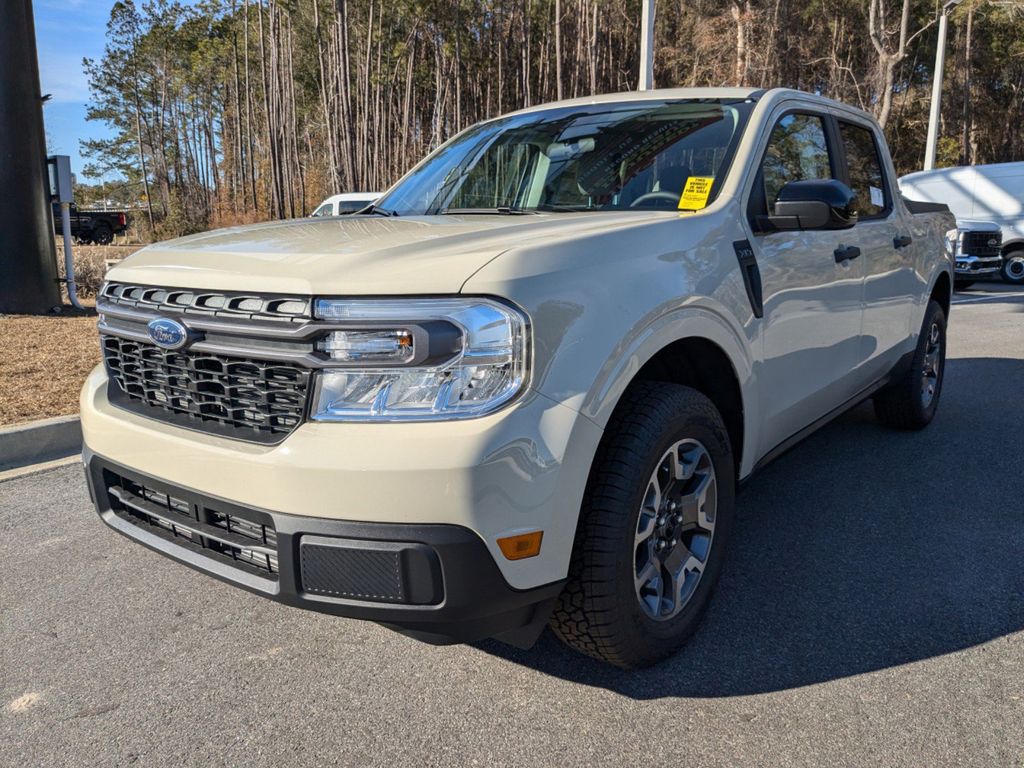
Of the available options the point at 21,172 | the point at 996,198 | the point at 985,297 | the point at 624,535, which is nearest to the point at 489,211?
the point at 624,535

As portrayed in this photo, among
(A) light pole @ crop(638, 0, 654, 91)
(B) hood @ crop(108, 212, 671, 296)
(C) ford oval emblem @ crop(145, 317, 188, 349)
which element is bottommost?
(C) ford oval emblem @ crop(145, 317, 188, 349)

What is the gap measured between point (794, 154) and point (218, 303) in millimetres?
2496

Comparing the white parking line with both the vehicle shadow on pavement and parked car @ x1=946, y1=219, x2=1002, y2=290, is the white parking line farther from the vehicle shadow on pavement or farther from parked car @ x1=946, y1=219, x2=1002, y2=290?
the vehicle shadow on pavement

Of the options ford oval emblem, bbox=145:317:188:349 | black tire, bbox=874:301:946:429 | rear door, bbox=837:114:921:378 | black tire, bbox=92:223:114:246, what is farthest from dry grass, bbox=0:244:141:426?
black tire, bbox=92:223:114:246

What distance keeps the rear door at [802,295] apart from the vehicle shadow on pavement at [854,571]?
0.44 metres

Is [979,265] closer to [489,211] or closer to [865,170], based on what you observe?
[865,170]

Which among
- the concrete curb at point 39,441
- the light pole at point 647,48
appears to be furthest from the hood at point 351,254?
the light pole at point 647,48

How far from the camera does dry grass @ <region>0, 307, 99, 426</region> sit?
5527 millimetres

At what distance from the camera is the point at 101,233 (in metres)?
44.2

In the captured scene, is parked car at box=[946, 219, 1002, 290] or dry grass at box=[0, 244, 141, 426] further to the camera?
parked car at box=[946, 219, 1002, 290]

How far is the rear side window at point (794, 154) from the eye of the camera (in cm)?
328

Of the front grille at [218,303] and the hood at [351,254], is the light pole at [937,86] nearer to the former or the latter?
the hood at [351,254]

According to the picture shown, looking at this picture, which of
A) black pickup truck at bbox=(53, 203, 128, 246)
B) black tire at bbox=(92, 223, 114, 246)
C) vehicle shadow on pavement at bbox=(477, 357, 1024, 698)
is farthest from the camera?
black tire at bbox=(92, 223, 114, 246)

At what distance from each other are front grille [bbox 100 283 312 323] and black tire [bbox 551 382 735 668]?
89 cm
